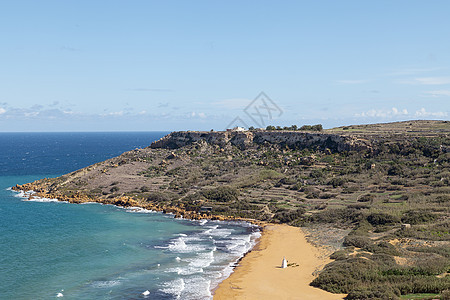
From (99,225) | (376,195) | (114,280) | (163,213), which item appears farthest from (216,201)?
(114,280)

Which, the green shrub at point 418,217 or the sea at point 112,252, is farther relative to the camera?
the green shrub at point 418,217

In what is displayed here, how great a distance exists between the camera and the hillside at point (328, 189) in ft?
95.9

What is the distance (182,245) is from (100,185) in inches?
1575

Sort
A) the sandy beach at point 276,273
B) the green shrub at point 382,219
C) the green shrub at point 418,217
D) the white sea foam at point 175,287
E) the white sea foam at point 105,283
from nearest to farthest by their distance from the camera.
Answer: the sandy beach at point 276,273, the white sea foam at point 175,287, the white sea foam at point 105,283, the green shrub at point 418,217, the green shrub at point 382,219

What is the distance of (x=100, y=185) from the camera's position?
250 feet

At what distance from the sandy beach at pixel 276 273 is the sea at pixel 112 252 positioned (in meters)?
1.44

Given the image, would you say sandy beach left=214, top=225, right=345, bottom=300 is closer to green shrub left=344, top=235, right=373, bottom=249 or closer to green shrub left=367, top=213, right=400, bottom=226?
green shrub left=344, top=235, right=373, bottom=249

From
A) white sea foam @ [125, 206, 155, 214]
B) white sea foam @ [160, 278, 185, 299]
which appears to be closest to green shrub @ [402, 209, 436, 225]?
white sea foam @ [160, 278, 185, 299]

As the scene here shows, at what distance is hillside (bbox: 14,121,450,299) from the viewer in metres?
29.2

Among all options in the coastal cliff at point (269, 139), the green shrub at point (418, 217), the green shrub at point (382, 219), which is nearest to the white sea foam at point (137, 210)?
the green shrub at point (382, 219)

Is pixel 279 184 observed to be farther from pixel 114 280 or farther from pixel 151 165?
pixel 114 280

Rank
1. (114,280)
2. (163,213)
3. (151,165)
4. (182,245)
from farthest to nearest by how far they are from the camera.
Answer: (151,165) → (163,213) → (182,245) → (114,280)

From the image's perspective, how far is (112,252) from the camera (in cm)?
3966

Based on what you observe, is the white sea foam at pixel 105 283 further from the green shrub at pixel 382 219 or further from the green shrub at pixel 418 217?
the green shrub at pixel 418 217
